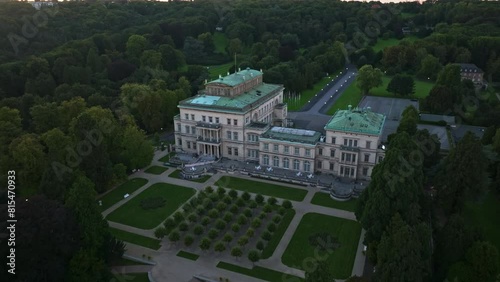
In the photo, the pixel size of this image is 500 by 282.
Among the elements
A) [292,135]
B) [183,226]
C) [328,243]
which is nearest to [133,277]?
[183,226]

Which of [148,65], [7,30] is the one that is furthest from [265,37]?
[7,30]

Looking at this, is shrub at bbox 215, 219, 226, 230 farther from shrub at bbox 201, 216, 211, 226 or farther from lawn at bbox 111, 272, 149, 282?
lawn at bbox 111, 272, 149, 282

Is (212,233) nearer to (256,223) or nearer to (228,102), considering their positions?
(256,223)

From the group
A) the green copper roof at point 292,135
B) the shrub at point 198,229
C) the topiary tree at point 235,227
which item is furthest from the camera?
the green copper roof at point 292,135

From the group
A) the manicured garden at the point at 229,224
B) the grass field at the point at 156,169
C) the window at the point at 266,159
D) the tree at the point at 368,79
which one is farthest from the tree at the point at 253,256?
the tree at the point at 368,79

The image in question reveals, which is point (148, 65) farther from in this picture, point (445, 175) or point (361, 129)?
point (445, 175)

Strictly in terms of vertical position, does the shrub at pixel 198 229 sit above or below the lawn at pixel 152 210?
above

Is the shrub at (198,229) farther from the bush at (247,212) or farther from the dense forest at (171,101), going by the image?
the dense forest at (171,101)
